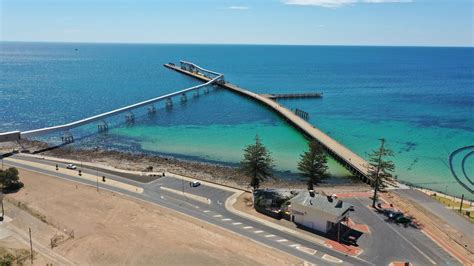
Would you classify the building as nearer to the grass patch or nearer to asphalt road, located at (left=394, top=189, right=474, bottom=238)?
asphalt road, located at (left=394, top=189, right=474, bottom=238)

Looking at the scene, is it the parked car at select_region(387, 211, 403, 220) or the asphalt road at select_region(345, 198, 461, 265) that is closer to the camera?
the asphalt road at select_region(345, 198, 461, 265)

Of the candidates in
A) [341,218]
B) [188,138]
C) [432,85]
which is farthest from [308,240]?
[432,85]

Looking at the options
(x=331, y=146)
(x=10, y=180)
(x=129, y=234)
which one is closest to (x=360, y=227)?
(x=129, y=234)

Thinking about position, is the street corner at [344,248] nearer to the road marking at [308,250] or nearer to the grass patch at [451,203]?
the road marking at [308,250]

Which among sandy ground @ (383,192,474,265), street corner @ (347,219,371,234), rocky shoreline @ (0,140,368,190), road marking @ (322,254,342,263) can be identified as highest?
sandy ground @ (383,192,474,265)

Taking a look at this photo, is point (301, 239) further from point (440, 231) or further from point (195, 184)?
point (195, 184)

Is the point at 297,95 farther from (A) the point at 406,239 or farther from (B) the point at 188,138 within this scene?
(A) the point at 406,239

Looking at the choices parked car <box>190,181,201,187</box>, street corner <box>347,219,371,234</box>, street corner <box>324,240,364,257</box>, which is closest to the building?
street corner <box>347,219,371,234</box>
